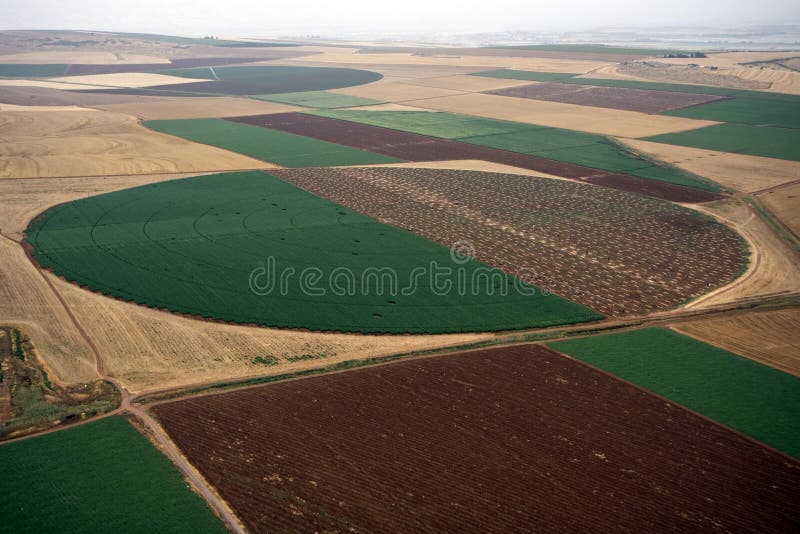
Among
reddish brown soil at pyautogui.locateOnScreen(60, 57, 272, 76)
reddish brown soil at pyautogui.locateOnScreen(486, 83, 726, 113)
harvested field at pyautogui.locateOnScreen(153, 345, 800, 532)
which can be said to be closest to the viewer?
harvested field at pyautogui.locateOnScreen(153, 345, 800, 532)

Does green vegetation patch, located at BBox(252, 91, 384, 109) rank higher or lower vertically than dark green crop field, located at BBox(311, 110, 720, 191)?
higher

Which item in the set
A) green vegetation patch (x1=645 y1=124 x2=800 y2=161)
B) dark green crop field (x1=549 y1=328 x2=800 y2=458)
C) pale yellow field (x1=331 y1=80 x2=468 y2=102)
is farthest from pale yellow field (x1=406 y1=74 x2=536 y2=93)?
dark green crop field (x1=549 y1=328 x2=800 y2=458)

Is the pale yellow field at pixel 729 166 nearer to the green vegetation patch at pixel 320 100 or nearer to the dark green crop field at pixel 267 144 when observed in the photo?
the dark green crop field at pixel 267 144

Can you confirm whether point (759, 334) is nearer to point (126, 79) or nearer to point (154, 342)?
point (154, 342)

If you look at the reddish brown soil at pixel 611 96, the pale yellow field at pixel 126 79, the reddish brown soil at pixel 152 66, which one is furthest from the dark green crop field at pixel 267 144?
the reddish brown soil at pixel 152 66

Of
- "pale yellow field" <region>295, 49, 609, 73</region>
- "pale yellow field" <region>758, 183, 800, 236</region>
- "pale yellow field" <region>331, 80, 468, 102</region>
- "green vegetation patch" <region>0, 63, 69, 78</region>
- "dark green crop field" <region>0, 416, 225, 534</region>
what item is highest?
"pale yellow field" <region>295, 49, 609, 73</region>

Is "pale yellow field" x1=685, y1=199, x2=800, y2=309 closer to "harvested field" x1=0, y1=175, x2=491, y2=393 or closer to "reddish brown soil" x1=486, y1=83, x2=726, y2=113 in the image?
"harvested field" x1=0, y1=175, x2=491, y2=393

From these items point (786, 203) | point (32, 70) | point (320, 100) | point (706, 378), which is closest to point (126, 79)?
point (32, 70)
